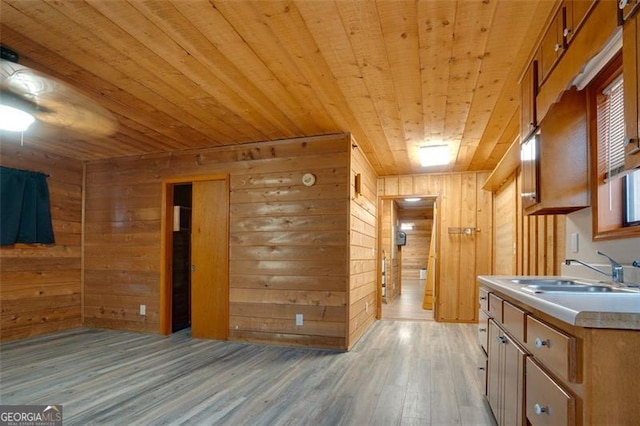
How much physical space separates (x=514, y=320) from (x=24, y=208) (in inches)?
200

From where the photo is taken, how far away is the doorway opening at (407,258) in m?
6.26

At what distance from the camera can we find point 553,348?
1.18 metres

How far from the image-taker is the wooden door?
4.31 meters

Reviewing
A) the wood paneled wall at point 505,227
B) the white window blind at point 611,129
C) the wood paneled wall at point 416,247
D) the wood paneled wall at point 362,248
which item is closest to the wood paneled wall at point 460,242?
the wood paneled wall at point 505,227

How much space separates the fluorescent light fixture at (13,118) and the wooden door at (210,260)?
6.02 feet

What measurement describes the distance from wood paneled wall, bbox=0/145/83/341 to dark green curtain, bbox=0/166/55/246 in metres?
0.13

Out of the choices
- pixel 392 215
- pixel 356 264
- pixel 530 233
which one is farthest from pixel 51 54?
pixel 392 215

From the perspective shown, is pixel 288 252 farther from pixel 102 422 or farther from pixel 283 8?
pixel 283 8

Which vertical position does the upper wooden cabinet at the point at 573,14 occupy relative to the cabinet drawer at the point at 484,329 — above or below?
above

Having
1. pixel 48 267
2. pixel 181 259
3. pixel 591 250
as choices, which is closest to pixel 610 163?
pixel 591 250

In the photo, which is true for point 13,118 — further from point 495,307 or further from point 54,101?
point 495,307

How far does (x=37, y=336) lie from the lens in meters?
4.34

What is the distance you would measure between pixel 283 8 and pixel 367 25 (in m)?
0.47

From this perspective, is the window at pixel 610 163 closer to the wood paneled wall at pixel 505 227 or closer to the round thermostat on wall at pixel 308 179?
the wood paneled wall at pixel 505 227
